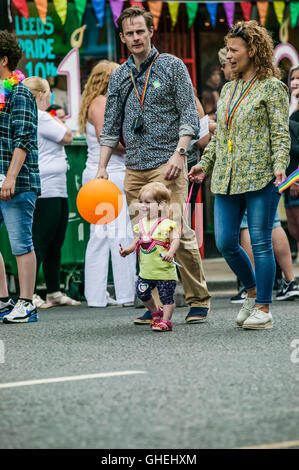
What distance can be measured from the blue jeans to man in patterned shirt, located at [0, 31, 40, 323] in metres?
1.49

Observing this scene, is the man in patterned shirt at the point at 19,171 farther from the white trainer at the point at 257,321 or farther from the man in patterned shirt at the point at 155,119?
the white trainer at the point at 257,321

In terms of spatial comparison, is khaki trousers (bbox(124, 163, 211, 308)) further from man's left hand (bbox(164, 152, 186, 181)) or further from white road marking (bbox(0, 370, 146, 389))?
white road marking (bbox(0, 370, 146, 389))

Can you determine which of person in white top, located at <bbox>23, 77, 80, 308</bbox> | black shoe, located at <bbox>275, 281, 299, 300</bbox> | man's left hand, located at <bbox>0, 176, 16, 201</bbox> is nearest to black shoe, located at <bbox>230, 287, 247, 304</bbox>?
black shoe, located at <bbox>275, 281, 299, 300</bbox>

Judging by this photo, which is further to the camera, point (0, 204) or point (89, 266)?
point (89, 266)

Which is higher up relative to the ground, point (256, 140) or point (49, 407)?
point (256, 140)

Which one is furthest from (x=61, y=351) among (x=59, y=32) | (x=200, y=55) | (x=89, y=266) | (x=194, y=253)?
(x=200, y=55)

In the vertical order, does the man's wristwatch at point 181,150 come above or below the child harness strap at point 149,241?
above

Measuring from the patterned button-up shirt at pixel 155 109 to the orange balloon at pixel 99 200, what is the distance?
25cm

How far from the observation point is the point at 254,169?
19.1ft

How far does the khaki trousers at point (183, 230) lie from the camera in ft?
21.0

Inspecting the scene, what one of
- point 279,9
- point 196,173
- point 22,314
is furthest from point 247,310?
point 279,9

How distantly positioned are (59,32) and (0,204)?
486 centimetres

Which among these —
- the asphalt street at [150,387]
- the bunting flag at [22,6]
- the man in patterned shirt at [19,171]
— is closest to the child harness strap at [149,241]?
the asphalt street at [150,387]
